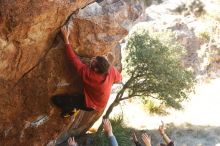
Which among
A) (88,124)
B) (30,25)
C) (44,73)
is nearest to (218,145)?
(88,124)

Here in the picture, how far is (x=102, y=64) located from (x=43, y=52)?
2.07 m

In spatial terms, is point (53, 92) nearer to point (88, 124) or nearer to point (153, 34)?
point (88, 124)

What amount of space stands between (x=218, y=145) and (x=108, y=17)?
8752 millimetres

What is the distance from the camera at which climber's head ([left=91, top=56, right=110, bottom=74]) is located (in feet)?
26.9

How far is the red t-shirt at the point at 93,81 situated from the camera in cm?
881

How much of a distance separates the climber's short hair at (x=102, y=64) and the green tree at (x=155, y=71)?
8360 millimetres

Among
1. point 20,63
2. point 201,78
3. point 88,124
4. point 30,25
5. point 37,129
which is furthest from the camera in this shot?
point 201,78

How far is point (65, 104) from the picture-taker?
988 cm

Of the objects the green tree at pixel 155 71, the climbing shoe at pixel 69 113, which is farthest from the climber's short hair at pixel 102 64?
the green tree at pixel 155 71

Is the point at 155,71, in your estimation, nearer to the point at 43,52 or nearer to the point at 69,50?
the point at 43,52

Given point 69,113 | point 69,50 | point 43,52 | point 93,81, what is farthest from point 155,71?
point 93,81

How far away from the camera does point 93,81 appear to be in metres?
8.88

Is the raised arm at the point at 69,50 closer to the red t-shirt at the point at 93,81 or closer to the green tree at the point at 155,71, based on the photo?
the red t-shirt at the point at 93,81

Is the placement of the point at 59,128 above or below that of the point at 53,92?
below
